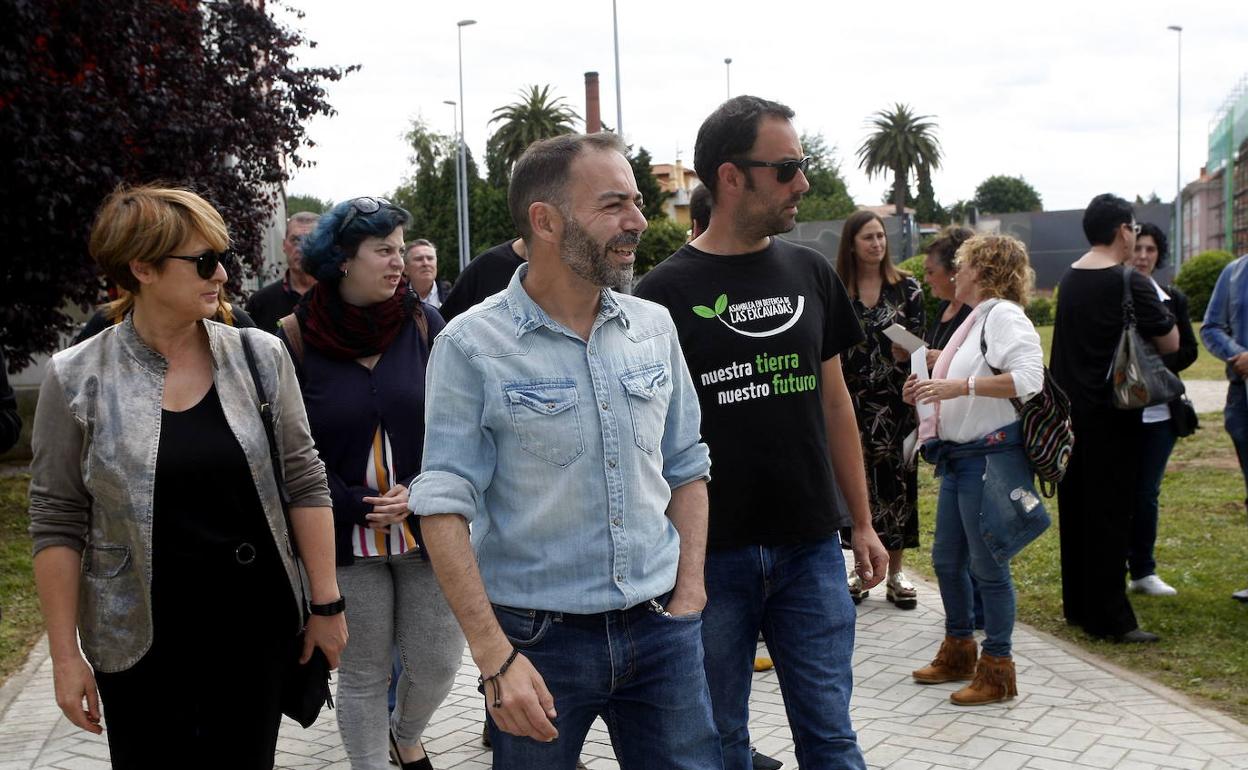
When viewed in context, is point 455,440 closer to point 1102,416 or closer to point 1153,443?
point 1102,416

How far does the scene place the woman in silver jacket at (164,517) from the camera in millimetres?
2848

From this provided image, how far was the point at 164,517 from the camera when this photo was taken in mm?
2869

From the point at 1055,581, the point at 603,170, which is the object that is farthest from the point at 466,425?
the point at 1055,581

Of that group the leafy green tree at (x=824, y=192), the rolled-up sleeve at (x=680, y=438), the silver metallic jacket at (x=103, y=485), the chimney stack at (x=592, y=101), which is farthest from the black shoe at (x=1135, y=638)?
the leafy green tree at (x=824, y=192)

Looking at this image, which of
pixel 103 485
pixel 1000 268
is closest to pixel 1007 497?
pixel 1000 268

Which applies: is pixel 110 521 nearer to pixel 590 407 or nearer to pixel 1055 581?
Result: pixel 590 407

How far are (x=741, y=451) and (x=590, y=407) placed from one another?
1000mm

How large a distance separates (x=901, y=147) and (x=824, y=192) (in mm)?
12973

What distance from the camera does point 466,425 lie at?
8.14ft

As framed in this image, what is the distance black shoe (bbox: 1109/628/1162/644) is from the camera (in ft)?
20.7

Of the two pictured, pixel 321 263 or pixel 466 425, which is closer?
pixel 466 425

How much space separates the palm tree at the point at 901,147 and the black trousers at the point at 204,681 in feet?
282

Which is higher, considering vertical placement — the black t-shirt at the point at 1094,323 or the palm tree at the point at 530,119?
the palm tree at the point at 530,119

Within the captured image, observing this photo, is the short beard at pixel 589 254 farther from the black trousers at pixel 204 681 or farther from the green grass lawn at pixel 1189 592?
the green grass lawn at pixel 1189 592
